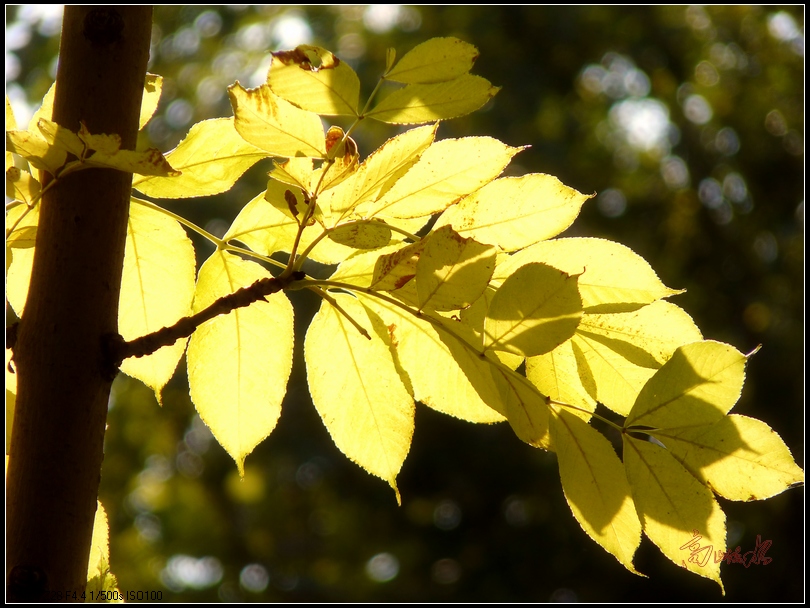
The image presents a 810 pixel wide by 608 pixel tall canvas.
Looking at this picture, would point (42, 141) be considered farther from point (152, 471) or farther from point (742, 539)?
point (152, 471)

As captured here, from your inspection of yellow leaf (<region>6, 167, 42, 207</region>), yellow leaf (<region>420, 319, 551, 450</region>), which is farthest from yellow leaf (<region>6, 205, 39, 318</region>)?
yellow leaf (<region>420, 319, 551, 450</region>)

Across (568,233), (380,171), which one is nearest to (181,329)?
(380,171)

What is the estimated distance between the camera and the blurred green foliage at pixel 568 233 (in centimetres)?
423

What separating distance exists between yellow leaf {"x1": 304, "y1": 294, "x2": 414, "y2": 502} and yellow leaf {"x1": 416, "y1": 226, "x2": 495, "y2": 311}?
0.10 m

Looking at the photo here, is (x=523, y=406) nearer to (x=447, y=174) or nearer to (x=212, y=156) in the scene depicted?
(x=447, y=174)

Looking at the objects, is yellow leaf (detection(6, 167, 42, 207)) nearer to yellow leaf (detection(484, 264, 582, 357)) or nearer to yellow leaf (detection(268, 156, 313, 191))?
yellow leaf (detection(268, 156, 313, 191))

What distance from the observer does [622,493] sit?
1.70 ft

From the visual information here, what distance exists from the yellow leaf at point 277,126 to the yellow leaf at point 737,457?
0.33 metres

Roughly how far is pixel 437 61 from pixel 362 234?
14 cm

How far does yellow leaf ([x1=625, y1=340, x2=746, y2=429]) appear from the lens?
0.50 meters

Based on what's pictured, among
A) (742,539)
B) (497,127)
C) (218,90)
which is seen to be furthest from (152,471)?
(742,539)

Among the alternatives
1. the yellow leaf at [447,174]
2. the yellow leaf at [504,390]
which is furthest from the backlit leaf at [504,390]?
the yellow leaf at [447,174]

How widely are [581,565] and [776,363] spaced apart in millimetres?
1681

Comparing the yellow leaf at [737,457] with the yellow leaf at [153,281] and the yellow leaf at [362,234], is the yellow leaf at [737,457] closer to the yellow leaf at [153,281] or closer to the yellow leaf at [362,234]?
the yellow leaf at [362,234]
